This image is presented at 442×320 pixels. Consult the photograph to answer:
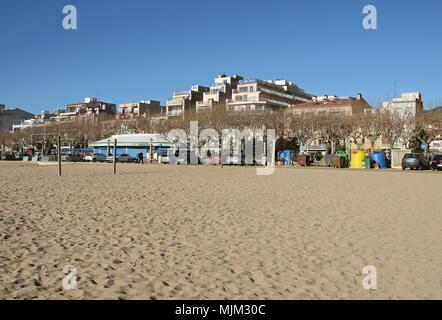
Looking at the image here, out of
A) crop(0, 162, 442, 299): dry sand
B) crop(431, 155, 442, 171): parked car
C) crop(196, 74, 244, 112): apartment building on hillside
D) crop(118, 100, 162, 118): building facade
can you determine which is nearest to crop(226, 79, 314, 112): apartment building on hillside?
crop(196, 74, 244, 112): apartment building on hillside

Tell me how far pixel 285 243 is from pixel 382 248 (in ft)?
5.38

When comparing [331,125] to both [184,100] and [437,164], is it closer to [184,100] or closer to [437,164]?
[437,164]

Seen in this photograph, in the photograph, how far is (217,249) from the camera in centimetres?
716

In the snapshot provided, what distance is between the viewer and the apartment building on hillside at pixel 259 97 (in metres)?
93.8

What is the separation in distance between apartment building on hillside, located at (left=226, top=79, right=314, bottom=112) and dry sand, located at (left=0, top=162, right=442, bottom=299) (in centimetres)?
7665

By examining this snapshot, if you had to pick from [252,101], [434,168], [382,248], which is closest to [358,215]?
[382,248]

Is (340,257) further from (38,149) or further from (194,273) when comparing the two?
(38,149)

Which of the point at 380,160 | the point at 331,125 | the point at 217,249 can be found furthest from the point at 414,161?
the point at 217,249

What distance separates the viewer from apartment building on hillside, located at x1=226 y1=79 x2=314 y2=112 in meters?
93.8

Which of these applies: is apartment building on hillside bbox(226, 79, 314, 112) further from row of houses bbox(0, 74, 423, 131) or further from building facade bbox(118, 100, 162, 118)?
building facade bbox(118, 100, 162, 118)

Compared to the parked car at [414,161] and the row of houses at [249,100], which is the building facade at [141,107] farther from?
the parked car at [414,161]

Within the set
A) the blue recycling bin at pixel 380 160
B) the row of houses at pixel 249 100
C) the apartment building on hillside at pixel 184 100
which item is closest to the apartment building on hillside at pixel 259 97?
the row of houses at pixel 249 100

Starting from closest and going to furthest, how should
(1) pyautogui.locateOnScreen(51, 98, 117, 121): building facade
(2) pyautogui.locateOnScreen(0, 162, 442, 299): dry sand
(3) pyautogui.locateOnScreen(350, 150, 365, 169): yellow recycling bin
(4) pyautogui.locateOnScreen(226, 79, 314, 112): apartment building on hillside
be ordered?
(2) pyautogui.locateOnScreen(0, 162, 442, 299): dry sand < (3) pyautogui.locateOnScreen(350, 150, 365, 169): yellow recycling bin < (4) pyautogui.locateOnScreen(226, 79, 314, 112): apartment building on hillside < (1) pyautogui.locateOnScreen(51, 98, 117, 121): building facade

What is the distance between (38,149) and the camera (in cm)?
10038
